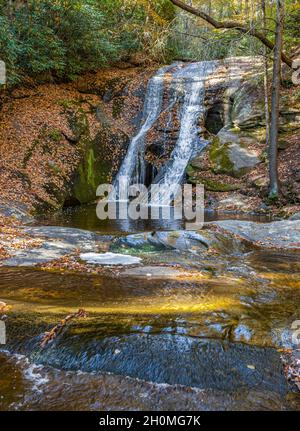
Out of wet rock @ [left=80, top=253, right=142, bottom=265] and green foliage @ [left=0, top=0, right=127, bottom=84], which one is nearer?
wet rock @ [left=80, top=253, right=142, bottom=265]

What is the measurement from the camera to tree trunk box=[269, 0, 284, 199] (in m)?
10.9

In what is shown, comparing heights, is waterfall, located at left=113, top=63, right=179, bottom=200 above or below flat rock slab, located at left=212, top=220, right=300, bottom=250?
above

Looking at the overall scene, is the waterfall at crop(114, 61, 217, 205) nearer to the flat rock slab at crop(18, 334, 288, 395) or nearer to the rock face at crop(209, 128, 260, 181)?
the rock face at crop(209, 128, 260, 181)

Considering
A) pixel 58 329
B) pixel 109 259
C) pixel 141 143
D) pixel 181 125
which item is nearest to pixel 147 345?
pixel 58 329

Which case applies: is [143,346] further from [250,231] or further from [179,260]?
[250,231]

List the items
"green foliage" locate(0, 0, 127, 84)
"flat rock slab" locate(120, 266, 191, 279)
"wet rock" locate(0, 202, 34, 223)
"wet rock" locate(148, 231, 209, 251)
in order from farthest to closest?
"green foliage" locate(0, 0, 127, 84)
"wet rock" locate(0, 202, 34, 223)
"wet rock" locate(148, 231, 209, 251)
"flat rock slab" locate(120, 266, 191, 279)

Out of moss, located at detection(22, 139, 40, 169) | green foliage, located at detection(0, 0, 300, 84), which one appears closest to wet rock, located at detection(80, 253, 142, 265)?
green foliage, located at detection(0, 0, 300, 84)

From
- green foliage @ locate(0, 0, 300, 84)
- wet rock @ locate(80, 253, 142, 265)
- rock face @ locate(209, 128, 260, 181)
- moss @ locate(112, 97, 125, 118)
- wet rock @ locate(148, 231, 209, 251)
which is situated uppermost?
green foliage @ locate(0, 0, 300, 84)

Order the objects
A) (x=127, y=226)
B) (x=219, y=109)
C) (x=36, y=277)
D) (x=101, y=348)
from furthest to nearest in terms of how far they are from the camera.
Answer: (x=219, y=109) → (x=127, y=226) → (x=36, y=277) → (x=101, y=348)

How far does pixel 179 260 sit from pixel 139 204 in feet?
26.7

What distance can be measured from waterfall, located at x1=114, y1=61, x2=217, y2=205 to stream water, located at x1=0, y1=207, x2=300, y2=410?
31.7 feet

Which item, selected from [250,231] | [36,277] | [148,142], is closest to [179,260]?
[36,277]

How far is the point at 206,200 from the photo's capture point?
13344mm

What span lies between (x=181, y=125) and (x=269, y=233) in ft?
30.1
